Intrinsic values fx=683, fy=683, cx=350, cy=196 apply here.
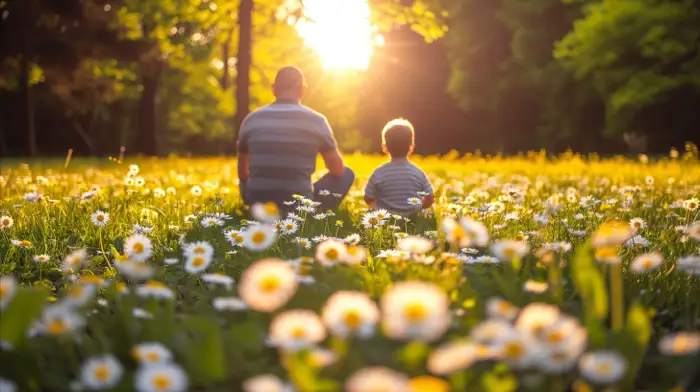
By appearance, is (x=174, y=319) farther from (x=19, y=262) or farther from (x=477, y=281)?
(x=19, y=262)

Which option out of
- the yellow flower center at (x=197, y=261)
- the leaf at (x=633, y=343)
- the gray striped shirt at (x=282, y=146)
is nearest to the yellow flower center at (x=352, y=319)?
the leaf at (x=633, y=343)

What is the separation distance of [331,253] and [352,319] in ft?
2.92

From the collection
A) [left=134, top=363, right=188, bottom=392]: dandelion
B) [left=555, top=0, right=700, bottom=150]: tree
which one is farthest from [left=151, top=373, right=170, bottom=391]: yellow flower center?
[left=555, top=0, right=700, bottom=150]: tree

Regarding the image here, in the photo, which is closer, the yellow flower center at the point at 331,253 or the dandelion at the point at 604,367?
the dandelion at the point at 604,367

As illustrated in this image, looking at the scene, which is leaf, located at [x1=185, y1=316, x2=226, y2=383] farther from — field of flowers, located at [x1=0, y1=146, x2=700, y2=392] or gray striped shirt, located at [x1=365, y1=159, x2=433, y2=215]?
gray striped shirt, located at [x1=365, y1=159, x2=433, y2=215]

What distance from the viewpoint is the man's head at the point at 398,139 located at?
20.0 feet

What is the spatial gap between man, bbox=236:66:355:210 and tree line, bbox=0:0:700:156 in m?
7.84

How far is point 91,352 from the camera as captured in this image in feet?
6.53

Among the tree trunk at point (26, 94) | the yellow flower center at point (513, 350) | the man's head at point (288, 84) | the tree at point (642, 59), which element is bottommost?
the yellow flower center at point (513, 350)

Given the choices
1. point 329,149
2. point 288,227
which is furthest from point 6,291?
point 329,149

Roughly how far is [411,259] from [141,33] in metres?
24.1

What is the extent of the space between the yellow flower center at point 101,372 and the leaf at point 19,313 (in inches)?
18.3

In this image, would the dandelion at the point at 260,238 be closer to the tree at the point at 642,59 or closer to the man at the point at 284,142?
the man at the point at 284,142

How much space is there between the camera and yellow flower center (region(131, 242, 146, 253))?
9.63ft
